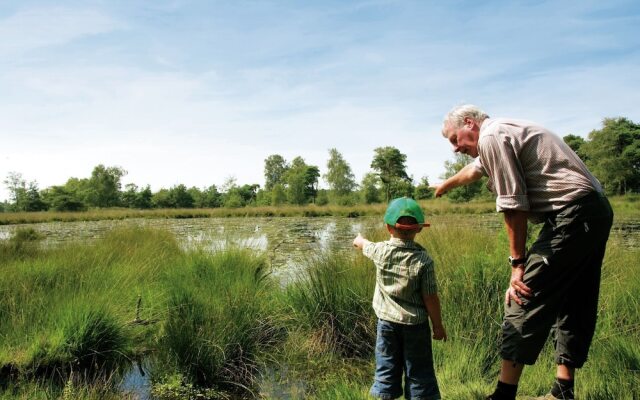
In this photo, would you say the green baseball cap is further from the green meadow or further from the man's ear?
the green meadow

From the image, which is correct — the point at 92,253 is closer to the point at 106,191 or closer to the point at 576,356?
the point at 576,356

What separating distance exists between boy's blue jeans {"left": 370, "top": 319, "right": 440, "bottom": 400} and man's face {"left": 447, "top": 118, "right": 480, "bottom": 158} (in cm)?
90

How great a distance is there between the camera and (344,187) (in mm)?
48938

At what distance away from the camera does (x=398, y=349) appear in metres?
2.18

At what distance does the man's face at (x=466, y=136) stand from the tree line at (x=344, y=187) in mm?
28948

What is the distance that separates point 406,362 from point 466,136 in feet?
3.78

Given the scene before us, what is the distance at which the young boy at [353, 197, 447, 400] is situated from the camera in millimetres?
2098

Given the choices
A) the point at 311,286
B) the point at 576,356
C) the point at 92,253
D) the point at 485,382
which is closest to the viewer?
the point at 576,356

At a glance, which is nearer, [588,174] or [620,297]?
[588,174]

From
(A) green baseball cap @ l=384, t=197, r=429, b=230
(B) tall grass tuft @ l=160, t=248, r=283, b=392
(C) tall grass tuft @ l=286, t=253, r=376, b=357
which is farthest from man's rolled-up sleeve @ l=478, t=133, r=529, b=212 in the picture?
(B) tall grass tuft @ l=160, t=248, r=283, b=392

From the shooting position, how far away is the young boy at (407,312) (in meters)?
2.10

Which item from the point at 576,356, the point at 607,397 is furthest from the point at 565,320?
the point at 607,397

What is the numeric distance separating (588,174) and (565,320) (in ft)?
2.44

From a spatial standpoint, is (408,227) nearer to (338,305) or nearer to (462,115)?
(462,115)
